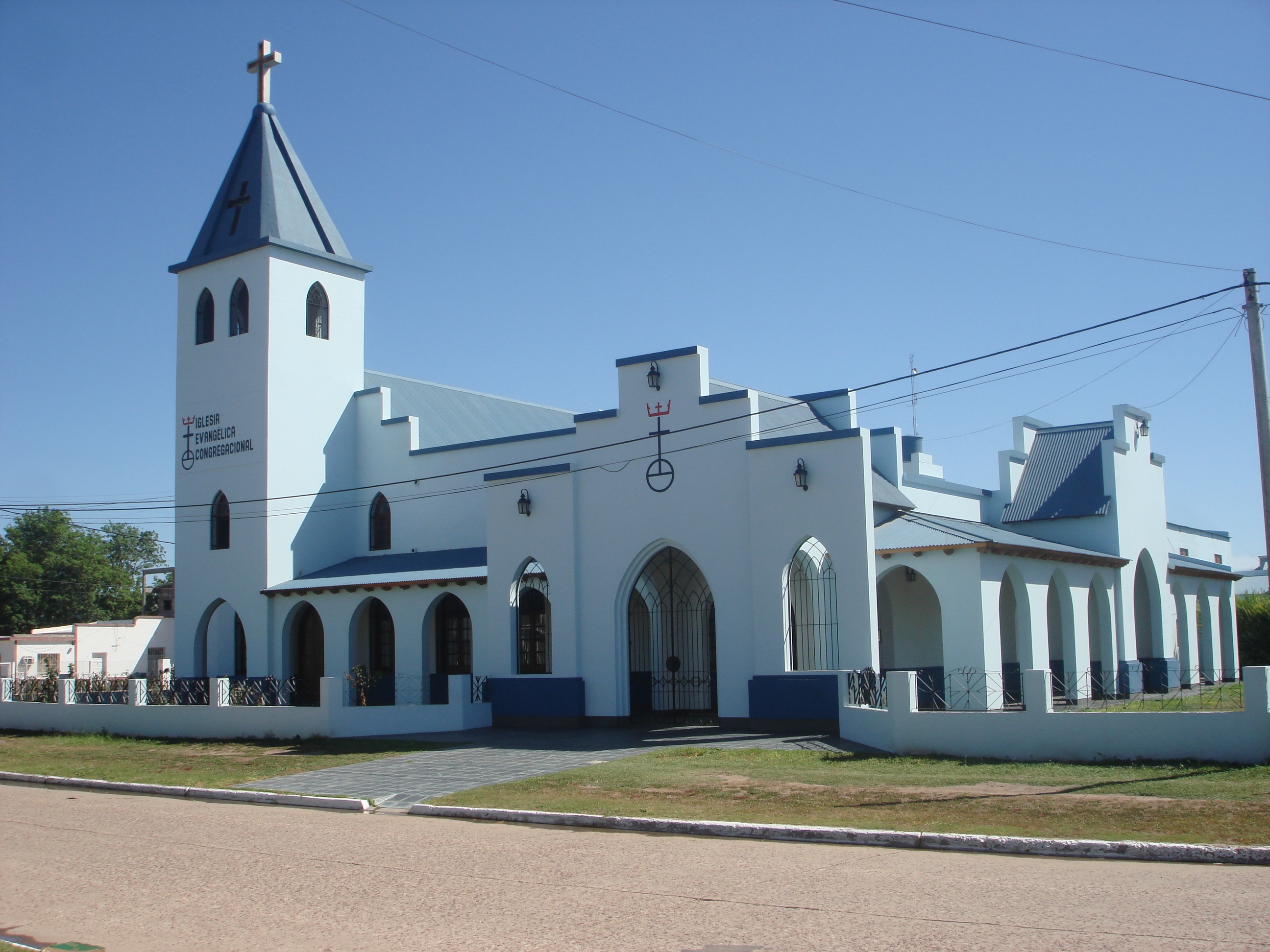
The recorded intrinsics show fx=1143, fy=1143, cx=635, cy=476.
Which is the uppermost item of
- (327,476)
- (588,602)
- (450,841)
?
(327,476)

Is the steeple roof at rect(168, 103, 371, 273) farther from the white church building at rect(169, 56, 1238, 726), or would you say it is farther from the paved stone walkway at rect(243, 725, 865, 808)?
the paved stone walkway at rect(243, 725, 865, 808)

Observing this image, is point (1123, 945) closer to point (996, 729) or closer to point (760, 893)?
point (760, 893)

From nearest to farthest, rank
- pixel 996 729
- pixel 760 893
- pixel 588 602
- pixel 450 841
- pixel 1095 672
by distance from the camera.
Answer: pixel 760 893 < pixel 450 841 < pixel 996 729 < pixel 588 602 < pixel 1095 672

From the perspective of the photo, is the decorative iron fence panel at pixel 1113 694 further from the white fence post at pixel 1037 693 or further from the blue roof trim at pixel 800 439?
the blue roof trim at pixel 800 439

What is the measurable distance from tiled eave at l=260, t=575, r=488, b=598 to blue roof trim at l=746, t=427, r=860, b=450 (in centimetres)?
728

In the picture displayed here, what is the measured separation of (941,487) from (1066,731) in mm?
14281

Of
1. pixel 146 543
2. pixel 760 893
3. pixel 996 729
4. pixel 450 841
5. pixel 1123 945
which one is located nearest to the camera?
pixel 1123 945

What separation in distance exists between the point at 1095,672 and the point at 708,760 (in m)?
15.5

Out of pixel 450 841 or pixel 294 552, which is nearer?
pixel 450 841

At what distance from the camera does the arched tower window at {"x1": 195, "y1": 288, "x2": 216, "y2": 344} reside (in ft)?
105

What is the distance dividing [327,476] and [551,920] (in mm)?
24935

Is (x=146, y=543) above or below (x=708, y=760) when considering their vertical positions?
above

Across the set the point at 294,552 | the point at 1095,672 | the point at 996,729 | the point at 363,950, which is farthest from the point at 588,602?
the point at 363,950

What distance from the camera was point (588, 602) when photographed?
22.9 meters
